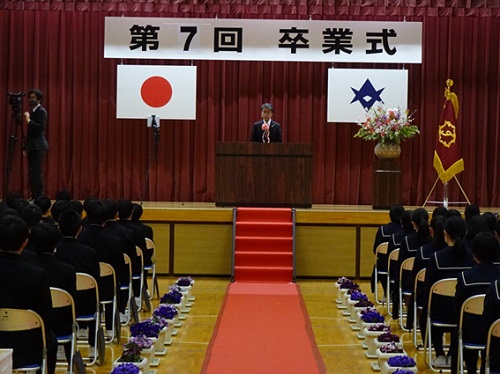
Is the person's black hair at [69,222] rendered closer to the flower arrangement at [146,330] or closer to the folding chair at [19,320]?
the flower arrangement at [146,330]

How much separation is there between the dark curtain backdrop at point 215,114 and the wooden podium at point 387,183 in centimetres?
229

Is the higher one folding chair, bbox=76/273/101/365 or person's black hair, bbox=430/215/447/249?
person's black hair, bbox=430/215/447/249

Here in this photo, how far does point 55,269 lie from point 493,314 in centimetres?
252

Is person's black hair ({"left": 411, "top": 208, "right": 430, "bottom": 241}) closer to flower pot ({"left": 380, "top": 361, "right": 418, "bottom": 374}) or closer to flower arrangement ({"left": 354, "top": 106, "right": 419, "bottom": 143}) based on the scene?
flower pot ({"left": 380, "top": 361, "right": 418, "bottom": 374})

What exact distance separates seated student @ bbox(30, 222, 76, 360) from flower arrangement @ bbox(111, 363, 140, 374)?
39 cm

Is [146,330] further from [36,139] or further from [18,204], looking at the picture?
[36,139]

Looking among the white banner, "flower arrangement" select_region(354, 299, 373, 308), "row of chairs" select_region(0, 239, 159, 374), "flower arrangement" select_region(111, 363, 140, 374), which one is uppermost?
the white banner

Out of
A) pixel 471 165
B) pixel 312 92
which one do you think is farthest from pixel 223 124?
pixel 471 165

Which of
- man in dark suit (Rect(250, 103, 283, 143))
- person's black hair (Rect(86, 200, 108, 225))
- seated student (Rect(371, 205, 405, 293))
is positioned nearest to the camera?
person's black hair (Rect(86, 200, 108, 225))

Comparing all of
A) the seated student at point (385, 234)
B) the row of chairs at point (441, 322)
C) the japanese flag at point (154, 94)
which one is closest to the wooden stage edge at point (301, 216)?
the seated student at point (385, 234)

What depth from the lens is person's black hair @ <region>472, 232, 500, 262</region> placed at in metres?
4.92

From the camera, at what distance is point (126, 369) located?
4895 millimetres

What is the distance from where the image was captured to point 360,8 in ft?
41.8

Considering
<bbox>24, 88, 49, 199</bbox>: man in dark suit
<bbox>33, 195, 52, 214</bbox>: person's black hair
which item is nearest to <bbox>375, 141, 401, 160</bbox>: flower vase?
<bbox>24, 88, 49, 199</bbox>: man in dark suit
